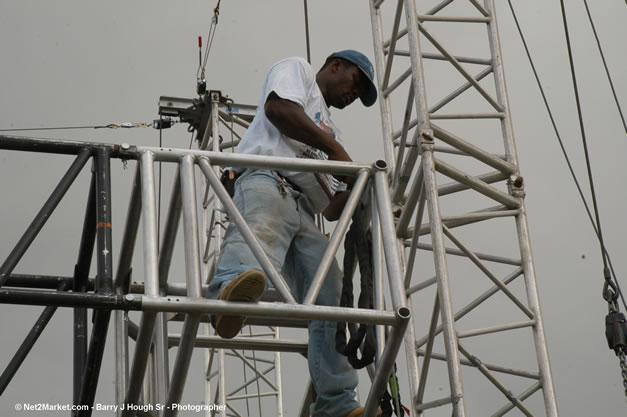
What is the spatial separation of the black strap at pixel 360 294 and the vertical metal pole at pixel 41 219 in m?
1.31

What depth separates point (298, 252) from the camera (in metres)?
5.66

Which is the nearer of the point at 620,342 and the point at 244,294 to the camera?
the point at 244,294

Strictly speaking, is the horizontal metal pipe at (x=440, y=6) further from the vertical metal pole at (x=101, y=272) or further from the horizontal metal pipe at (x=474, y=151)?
the vertical metal pole at (x=101, y=272)

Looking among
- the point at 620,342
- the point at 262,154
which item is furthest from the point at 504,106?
the point at 262,154

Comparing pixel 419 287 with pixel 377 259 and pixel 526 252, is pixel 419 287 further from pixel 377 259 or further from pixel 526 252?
pixel 377 259

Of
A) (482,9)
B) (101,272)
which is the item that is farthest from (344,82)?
(482,9)

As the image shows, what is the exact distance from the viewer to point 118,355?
5746mm

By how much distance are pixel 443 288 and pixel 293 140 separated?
245 centimetres

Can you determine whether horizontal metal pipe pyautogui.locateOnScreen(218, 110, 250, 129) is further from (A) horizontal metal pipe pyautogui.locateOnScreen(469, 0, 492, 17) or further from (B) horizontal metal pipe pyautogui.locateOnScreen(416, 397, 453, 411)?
(B) horizontal metal pipe pyautogui.locateOnScreen(416, 397, 453, 411)

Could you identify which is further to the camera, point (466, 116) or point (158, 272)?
point (466, 116)

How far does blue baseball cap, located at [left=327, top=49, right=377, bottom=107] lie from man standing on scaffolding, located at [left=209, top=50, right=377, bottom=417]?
27cm

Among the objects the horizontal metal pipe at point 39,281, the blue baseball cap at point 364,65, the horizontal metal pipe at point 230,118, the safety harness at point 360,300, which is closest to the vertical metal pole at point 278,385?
the horizontal metal pipe at point 230,118

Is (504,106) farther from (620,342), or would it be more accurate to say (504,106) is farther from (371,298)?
(371,298)

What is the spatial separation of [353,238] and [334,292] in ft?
1.18
